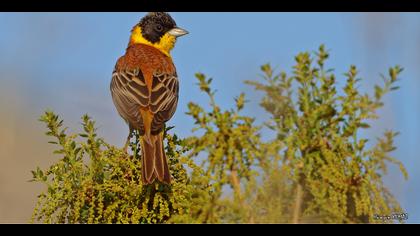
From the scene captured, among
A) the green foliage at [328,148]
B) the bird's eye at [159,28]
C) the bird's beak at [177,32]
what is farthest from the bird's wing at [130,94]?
the green foliage at [328,148]

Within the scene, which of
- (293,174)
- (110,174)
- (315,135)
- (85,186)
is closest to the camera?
(293,174)

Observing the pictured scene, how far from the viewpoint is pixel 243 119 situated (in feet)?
6.88

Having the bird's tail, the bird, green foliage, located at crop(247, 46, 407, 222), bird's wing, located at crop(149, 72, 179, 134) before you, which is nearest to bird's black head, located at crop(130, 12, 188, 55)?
the bird

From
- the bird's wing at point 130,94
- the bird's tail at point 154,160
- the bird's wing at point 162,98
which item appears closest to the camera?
the bird's tail at point 154,160

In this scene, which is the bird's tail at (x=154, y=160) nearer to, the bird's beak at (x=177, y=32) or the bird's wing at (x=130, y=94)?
the bird's wing at (x=130, y=94)

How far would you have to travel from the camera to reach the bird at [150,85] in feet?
15.3

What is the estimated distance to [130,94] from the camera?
5629 mm

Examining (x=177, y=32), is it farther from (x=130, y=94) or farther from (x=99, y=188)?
(x=99, y=188)

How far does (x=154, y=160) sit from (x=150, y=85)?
178 centimetres

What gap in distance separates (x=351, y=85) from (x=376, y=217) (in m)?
0.44

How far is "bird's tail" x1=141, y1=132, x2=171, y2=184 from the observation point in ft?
11.5

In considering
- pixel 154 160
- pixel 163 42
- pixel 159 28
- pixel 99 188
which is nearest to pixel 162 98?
pixel 154 160
